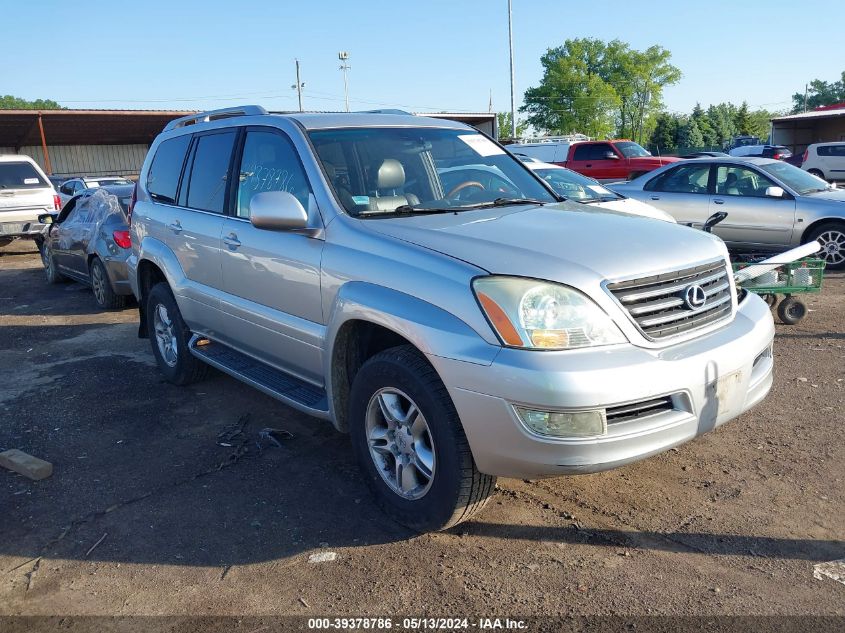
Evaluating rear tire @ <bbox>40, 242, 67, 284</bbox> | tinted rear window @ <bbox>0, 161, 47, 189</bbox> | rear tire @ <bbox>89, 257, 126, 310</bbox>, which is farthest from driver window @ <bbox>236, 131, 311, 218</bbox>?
tinted rear window @ <bbox>0, 161, 47, 189</bbox>

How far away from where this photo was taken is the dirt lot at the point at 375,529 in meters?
2.91

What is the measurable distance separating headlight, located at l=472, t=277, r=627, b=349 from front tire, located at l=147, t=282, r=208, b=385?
3232 millimetres

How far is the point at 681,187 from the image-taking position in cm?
1077

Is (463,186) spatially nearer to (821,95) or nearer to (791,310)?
(791,310)

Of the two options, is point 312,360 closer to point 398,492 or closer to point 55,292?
point 398,492

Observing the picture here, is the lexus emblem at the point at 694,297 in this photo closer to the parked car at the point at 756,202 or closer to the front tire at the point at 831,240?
the parked car at the point at 756,202

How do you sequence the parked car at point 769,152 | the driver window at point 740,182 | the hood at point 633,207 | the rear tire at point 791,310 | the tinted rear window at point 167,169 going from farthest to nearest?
the parked car at point 769,152
the driver window at point 740,182
the hood at point 633,207
the rear tire at point 791,310
the tinted rear window at point 167,169

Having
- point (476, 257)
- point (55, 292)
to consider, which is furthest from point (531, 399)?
point (55, 292)

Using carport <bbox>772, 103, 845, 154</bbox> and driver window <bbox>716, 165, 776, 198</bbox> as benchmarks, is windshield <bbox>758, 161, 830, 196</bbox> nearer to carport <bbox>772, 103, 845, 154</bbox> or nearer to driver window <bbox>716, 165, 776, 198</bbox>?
driver window <bbox>716, 165, 776, 198</bbox>

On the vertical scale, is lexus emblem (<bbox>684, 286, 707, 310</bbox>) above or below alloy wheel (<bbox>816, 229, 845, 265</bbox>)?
above

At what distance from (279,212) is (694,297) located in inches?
80.8

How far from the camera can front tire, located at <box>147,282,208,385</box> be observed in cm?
548

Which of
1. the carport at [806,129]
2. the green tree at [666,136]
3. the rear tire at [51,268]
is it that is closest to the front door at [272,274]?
the rear tire at [51,268]

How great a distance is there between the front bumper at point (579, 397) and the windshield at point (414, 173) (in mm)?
1287
